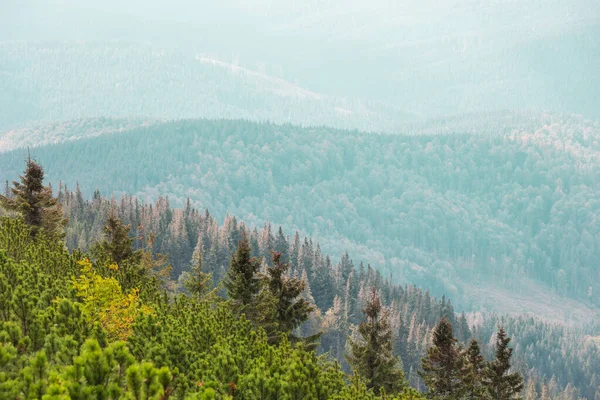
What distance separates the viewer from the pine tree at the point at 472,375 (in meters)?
50.4

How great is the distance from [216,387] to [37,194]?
37.9 m

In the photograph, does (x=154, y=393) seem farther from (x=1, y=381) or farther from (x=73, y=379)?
(x=1, y=381)

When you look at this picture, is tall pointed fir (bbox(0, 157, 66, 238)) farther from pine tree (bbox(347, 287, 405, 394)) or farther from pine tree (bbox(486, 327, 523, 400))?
pine tree (bbox(486, 327, 523, 400))

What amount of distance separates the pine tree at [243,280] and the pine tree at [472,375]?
1661cm

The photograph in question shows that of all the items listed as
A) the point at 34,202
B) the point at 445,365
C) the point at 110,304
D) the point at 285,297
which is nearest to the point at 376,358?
the point at 445,365

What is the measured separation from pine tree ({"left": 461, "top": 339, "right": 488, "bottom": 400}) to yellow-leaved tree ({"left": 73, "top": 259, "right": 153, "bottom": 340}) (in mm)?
25213

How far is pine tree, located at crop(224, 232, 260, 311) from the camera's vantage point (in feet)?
154

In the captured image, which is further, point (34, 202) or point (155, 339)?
point (34, 202)

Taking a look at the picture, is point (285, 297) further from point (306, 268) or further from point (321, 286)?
point (321, 286)

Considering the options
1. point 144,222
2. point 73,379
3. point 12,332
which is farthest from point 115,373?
point 144,222

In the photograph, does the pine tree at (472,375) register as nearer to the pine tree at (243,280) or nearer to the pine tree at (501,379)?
the pine tree at (501,379)

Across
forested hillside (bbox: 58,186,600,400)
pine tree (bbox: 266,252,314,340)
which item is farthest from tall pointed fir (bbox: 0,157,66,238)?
forested hillside (bbox: 58,186,600,400)

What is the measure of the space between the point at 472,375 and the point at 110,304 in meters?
27.6

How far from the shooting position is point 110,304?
36531 millimetres
